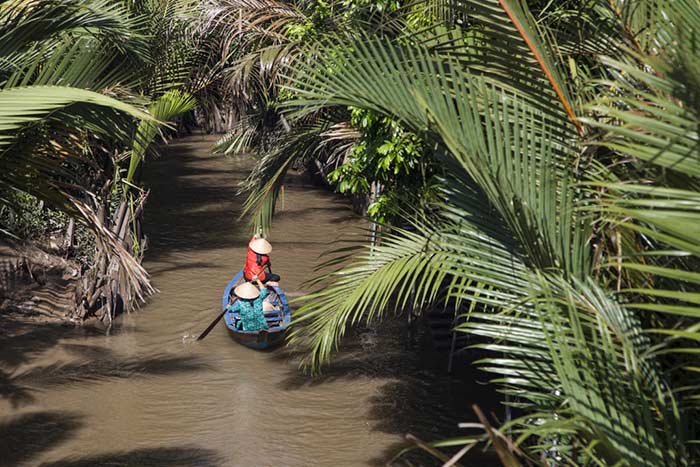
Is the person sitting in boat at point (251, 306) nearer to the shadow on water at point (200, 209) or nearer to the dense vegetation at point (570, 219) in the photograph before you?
the shadow on water at point (200, 209)

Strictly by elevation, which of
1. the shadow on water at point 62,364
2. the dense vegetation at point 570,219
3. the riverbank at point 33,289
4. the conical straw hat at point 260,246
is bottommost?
the shadow on water at point 62,364

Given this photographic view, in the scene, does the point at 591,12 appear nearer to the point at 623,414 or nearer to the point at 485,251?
the point at 485,251

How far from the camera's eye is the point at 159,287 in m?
13.5

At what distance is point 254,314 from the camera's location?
10797 millimetres

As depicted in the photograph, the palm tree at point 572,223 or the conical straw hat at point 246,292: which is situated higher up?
the palm tree at point 572,223

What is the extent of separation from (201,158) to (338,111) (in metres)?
16.7

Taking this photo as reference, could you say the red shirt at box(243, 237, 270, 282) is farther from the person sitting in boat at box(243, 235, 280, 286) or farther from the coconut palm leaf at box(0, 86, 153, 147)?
the coconut palm leaf at box(0, 86, 153, 147)

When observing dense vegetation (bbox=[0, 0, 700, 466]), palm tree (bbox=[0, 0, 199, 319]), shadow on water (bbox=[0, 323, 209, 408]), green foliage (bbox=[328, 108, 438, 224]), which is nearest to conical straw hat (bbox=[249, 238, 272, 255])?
shadow on water (bbox=[0, 323, 209, 408])

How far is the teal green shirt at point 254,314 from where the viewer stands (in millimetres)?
10797

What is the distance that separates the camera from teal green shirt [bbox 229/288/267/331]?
1080cm

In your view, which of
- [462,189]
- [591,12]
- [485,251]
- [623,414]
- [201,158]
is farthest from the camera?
[201,158]

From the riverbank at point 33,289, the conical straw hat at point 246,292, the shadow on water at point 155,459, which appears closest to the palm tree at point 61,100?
the shadow on water at point 155,459

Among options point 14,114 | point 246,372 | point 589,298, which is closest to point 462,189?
point 589,298

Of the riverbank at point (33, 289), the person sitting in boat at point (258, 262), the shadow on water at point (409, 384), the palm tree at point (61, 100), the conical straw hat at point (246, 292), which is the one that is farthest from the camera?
the riverbank at point (33, 289)
